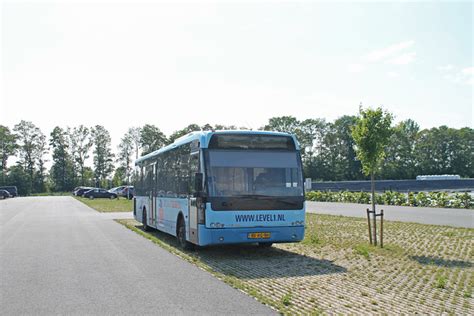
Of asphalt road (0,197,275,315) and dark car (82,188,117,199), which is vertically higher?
dark car (82,188,117,199)

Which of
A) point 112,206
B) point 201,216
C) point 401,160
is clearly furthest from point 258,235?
point 401,160

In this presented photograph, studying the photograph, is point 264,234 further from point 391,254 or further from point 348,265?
point 391,254

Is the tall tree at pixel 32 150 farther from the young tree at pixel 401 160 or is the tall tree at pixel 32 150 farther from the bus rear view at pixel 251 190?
the bus rear view at pixel 251 190

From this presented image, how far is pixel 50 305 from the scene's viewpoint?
23.5ft

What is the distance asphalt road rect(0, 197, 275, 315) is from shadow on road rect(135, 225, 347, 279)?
724 mm

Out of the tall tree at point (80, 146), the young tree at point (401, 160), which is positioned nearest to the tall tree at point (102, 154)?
the tall tree at point (80, 146)

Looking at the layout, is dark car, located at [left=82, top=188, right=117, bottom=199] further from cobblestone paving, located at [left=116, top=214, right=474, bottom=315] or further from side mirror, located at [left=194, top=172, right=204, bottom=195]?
side mirror, located at [left=194, top=172, right=204, bottom=195]

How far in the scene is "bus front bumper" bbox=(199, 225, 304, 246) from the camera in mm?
11375

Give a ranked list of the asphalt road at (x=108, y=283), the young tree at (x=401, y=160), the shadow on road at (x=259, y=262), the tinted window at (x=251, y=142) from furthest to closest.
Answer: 1. the young tree at (x=401, y=160)
2. the tinted window at (x=251, y=142)
3. the shadow on road at (x=259, y=262)
4. the asphalt road at (x=108, y=283)

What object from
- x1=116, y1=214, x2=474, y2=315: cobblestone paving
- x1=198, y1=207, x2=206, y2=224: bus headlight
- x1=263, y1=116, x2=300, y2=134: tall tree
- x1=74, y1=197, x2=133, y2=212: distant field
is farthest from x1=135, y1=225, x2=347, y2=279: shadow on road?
x1=263, y1=116, x2=300, y2=134: tall tree

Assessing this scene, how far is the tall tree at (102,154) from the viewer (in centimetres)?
12306

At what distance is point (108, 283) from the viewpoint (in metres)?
8.72

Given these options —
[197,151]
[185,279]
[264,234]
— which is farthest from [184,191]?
[185,279]

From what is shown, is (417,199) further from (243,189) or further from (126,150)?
(126,150)
